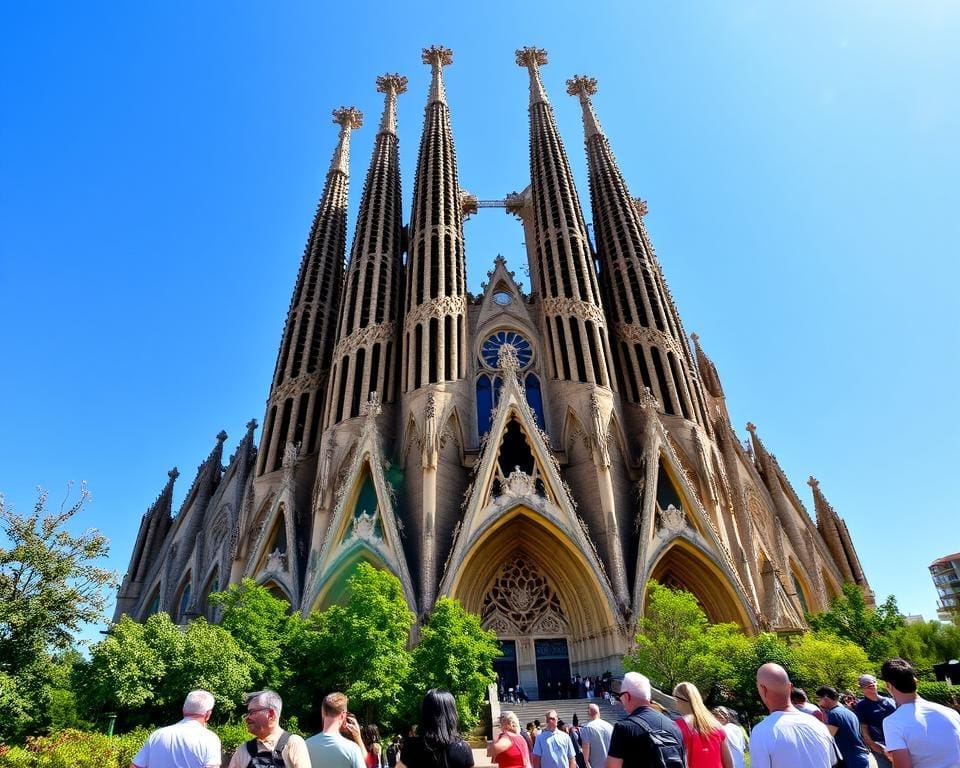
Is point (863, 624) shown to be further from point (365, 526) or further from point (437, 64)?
point (437, 64)

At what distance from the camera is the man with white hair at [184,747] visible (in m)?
3.23

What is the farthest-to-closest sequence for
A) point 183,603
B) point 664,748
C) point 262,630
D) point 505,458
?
point 183,603 → point 505,458 → point 262,630 → point 664,748

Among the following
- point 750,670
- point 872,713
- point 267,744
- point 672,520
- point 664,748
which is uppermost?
point 672,520

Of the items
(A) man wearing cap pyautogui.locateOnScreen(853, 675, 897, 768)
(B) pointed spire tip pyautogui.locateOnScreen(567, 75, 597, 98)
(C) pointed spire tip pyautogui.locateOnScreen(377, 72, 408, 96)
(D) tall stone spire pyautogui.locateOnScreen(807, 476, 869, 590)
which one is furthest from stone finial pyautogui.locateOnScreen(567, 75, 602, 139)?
(A) man wearing cap pyautogui.locateOnScreen(853, 675, 897, 768)

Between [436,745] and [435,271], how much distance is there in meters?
28.8

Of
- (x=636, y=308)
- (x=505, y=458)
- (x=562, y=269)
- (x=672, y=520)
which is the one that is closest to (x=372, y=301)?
(x=562, y=269)

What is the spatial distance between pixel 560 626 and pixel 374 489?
8615mm

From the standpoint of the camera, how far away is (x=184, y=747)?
326 cm

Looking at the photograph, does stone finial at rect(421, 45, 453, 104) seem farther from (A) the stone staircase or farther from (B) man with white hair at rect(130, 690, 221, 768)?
(B) man with white hair at rect(130, 690, 221, 768)

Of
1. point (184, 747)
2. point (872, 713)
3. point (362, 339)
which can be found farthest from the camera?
point (362, 339)

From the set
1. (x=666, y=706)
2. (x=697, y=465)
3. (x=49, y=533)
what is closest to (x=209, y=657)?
(x=49, y=533)

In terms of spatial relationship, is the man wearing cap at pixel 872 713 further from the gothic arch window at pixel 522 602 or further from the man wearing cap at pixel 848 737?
the gothic arch window at pixel 522 602

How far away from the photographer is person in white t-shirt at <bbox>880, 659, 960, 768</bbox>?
10.2ft

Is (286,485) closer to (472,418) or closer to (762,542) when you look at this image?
(472,418)
